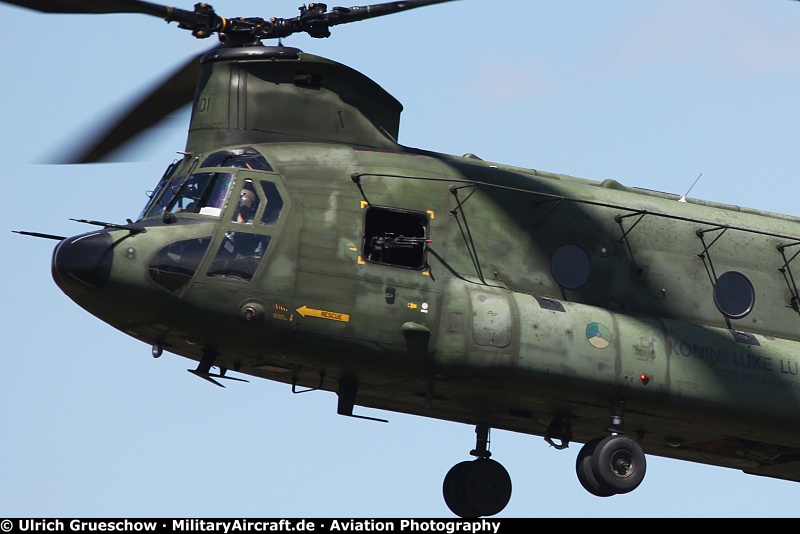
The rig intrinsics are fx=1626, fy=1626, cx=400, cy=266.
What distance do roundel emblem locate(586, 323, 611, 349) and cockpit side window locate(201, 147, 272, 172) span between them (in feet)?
16.2

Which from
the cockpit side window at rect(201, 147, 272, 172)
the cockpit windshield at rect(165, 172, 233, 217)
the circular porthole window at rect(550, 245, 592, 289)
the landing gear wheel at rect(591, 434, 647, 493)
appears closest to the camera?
the cockpit windshield at rect(165, 172, 233, 217)

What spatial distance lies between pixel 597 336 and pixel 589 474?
195 centimetres

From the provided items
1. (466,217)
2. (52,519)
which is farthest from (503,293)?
(52,519)

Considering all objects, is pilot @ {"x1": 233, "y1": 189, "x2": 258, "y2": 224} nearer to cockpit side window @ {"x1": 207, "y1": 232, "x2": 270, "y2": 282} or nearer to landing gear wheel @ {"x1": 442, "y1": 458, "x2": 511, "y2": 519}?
cockpit side window @ {"x1": 207, "y1": 232, "x2": 270, "y2": 282}

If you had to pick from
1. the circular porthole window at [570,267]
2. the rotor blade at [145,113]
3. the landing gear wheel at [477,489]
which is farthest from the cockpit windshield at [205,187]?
the landing gear wheel at [477,489]

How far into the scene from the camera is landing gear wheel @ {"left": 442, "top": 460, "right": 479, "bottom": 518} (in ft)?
80.3

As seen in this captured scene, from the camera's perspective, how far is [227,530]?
19766 mm

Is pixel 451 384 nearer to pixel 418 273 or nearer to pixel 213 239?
pixel 418 273

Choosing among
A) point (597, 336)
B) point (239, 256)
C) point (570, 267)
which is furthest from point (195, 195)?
point (597, 336)

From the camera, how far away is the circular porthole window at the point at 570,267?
23109 mm

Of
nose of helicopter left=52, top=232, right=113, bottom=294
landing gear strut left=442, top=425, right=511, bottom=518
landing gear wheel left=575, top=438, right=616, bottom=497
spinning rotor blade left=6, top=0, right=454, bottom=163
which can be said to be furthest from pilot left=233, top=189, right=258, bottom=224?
landing gear wheel left=575, top=438, right=616, bottom=497

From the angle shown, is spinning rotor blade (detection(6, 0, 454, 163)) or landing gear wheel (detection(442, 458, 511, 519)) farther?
landing gear wheel (detection(442, 458, 511, 519))

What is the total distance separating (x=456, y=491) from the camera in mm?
24578

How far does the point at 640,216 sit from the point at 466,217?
2.76m
